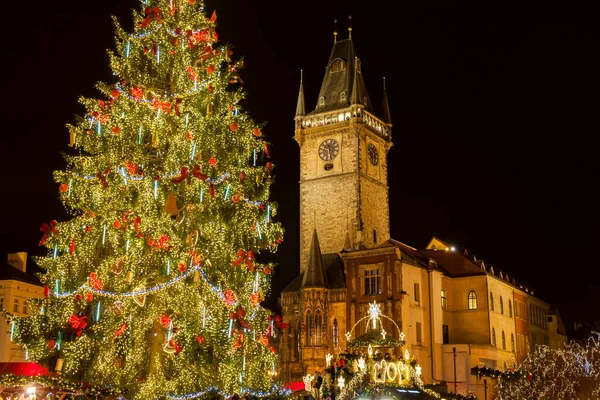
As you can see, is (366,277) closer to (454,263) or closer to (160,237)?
(454,263)

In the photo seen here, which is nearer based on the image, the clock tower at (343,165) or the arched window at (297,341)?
the arched window at (297,341)

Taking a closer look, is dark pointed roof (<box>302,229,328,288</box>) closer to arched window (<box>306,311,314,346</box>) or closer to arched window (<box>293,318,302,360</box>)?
arched window (<box>306,311,314,346</box>)

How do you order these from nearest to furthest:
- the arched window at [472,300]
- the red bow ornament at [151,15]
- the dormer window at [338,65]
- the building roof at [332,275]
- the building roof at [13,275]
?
the red bow ornament at [151,15]
the building roof at [13,275]
the building roof at [332,275]
the arched window at [472,300]
the dormer window at [338,65]

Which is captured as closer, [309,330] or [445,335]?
[309,330]

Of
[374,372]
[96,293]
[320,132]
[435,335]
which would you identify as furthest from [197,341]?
[320,132]

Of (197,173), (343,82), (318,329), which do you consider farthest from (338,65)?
(197,173)

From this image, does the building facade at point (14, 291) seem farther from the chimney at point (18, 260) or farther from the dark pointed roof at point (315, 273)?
the dark pointed roof at point (315, 273)

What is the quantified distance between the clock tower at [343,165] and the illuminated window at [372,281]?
6.24 metres

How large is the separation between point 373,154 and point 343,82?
7.44m

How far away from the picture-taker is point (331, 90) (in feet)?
226

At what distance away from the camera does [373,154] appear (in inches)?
2653

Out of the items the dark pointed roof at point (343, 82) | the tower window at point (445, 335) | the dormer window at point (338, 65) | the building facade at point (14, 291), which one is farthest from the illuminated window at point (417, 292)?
the building facade at point (14, 291)

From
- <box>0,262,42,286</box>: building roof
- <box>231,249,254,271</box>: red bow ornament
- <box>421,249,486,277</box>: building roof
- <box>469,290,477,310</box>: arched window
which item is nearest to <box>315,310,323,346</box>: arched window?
<box>421,249,486,277</box>: building roof

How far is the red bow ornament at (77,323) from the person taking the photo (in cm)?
1817
